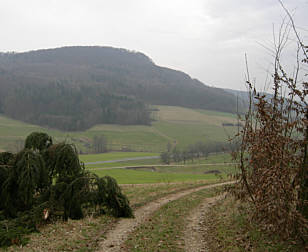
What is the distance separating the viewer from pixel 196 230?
9.89 meters

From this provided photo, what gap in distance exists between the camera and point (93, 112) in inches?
5394

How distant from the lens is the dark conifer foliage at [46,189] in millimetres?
9477

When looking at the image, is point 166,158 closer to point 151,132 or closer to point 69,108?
point 151,132

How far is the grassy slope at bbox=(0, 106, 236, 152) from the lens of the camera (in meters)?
101

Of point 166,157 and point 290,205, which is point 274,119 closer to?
point 290,205

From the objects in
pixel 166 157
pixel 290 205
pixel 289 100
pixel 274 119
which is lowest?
pixel 166 157

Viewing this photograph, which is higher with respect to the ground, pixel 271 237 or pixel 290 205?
pixel 290 205

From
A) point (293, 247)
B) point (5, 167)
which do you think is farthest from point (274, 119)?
point (5, 167)

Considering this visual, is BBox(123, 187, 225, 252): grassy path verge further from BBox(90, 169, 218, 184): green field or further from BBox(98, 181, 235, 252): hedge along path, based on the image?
BBox(90, 169, 218, 184): green field

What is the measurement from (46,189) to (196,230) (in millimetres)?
5440

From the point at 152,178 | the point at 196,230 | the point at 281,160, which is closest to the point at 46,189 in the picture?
the point at 196,230

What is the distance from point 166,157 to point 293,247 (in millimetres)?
63072

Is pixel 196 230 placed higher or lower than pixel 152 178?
higher

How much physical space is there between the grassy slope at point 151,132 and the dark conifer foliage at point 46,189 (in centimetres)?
8014
